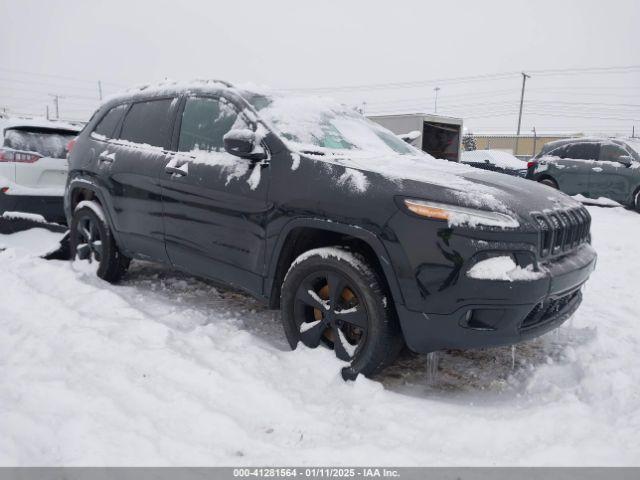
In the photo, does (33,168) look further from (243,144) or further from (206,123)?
(243,144)

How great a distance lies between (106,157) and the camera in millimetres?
4320

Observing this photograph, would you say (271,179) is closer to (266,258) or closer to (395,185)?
(266,258)

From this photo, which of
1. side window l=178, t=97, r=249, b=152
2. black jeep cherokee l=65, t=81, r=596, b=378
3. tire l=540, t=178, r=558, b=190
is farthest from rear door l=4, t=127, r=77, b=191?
tire l=540, t=178, r=558, b=190

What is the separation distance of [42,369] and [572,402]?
2.79 m

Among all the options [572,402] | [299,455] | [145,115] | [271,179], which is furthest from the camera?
[145,115]

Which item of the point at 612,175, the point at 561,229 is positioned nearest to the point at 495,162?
the point at 612,175

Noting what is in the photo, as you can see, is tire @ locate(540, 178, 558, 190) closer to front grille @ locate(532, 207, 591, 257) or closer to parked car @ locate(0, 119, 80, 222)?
front grille @ locate(532, 207, 591, 257)

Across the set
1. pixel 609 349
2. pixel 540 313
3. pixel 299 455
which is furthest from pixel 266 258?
pixel 609 349

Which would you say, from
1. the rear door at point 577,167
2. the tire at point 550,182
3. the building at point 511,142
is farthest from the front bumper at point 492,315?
the building at point 511,142

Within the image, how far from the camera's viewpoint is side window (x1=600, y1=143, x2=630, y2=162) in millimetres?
11023

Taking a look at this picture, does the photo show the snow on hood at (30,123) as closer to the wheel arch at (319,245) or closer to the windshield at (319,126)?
the windshield at (319,126)

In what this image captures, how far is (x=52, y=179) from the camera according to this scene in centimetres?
530

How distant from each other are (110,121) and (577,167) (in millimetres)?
10397

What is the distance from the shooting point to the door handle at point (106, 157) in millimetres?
4259
